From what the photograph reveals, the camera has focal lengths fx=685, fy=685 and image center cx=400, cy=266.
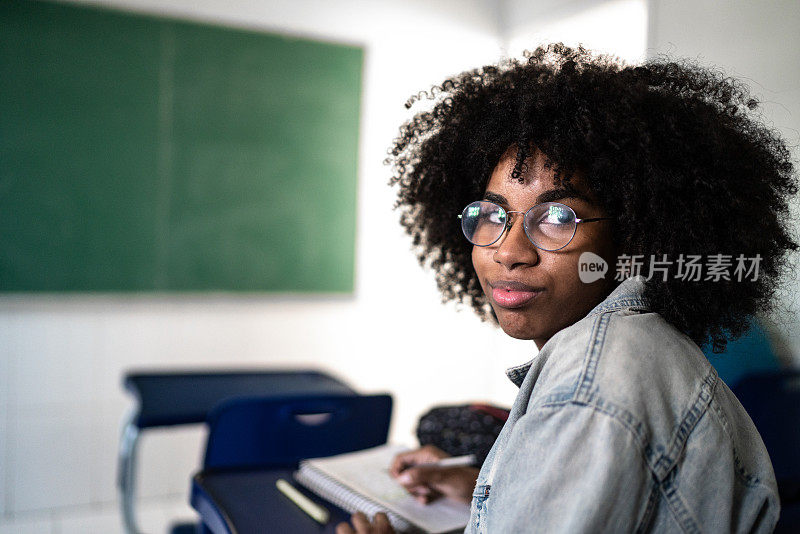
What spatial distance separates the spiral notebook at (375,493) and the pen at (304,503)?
0.13 feet

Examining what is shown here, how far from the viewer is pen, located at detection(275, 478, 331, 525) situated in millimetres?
1166

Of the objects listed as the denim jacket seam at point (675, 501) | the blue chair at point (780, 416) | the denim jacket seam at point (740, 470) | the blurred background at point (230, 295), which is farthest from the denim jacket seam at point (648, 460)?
the blurred background at point (230, 295)

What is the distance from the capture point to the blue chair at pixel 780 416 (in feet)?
4.58

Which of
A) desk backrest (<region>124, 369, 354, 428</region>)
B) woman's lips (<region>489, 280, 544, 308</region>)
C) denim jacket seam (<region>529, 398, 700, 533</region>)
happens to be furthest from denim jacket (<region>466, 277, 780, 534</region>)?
desk backrest (<region>124, 369, 354, 428</region>)

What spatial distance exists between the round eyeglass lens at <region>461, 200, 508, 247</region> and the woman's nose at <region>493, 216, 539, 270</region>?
2 centimetres

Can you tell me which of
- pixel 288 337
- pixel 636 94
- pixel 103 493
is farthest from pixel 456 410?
pixel 103 493

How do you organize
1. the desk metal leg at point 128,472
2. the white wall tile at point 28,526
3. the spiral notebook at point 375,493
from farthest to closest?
the white wall tile at point 28,526 < the desk metal leg at point 128,472 < the spiral notebook at point 375,493

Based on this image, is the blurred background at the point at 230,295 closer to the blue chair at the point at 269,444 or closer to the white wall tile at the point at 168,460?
the white wall tile at the point at 168,460

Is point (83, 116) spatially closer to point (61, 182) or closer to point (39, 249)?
point (61, 182)

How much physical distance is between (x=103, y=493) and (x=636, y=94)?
9.85 feet

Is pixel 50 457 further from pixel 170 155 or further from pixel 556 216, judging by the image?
pixel 556 216

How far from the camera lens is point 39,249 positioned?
9.74 feet

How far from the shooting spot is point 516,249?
0.97 m

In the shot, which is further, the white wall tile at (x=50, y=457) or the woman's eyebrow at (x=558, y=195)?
the white wall tile at (x=50, y=457)
